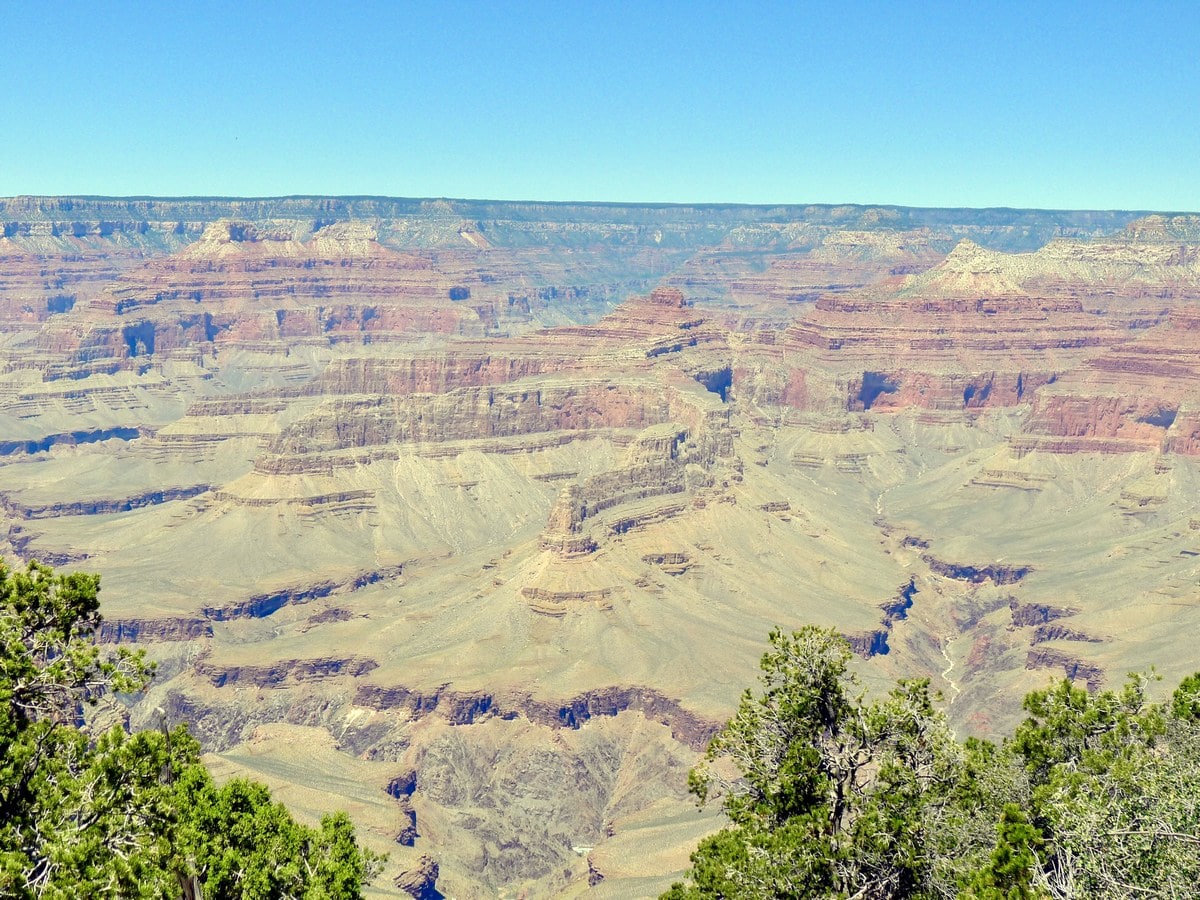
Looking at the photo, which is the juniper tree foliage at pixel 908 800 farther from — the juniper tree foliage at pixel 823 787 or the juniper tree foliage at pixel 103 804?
the juniper tree foliage at pixel 103 804

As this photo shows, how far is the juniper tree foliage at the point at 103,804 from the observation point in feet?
108

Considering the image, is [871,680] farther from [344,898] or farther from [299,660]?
[344,898]

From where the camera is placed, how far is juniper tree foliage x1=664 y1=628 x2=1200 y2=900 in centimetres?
3644

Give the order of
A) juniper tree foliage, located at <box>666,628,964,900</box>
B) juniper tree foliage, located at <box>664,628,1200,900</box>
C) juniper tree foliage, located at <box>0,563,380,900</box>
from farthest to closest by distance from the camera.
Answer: juniper tree foliage, located at <box>666,628,964,900</box>, juniper tree foliage, located at <box>664,628,1200,900</box>, juniper tree foliage, located at <box>0,563,380,900</box>

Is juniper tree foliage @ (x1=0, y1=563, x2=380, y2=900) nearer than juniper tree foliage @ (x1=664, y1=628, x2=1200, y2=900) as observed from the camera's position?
Yes

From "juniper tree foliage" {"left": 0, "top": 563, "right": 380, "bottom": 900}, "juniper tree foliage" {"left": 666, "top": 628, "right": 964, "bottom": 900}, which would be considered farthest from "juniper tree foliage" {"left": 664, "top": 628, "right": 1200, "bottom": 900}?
"juniper tree foliage" {"left": 0, "top": 563, "right": 380, "bottom": 900}

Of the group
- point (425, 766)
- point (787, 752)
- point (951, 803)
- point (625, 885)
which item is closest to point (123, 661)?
point (787, 752)

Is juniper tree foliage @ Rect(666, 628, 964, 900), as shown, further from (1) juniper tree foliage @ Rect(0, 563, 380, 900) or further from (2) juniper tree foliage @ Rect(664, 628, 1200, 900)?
(1) juniper tree foliage @ Rect(0, 563, 380, 900)

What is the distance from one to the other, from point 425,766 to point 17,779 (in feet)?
444

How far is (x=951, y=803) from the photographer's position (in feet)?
142

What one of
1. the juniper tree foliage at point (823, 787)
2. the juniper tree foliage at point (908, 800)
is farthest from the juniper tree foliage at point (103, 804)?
the juniper tree foliage at point (908, 800)

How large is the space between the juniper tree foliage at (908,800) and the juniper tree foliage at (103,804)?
43.7 feet

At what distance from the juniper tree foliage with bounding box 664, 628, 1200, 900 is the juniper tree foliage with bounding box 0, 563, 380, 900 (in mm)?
13312

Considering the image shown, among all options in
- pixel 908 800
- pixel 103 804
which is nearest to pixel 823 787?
pixel 908 800
